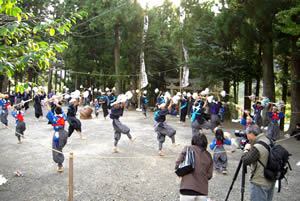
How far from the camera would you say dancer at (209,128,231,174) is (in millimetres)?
6168

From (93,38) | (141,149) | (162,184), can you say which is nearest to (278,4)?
(141,149)

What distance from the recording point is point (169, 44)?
95.7 ft

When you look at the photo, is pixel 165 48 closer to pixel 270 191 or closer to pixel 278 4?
pixel 278 4

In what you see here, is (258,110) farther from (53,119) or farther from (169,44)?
(169,44)

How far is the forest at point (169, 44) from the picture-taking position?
421cm

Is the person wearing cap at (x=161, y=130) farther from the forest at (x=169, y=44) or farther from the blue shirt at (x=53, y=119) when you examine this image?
the forest at (x=169, y=44)

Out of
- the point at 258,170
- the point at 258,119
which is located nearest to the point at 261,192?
the point at 258,170

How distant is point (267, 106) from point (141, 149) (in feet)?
20.8

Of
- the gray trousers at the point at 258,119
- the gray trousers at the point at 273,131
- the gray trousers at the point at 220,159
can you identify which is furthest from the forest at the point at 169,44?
the gray trousers at the point at 220,159

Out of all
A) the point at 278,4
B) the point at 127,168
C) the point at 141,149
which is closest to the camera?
the point at 127,168

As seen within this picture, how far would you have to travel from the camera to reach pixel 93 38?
29.3 m

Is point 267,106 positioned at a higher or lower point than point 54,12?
lower

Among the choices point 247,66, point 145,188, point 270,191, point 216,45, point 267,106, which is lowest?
point 145,188

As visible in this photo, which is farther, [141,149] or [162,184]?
[141,149]
